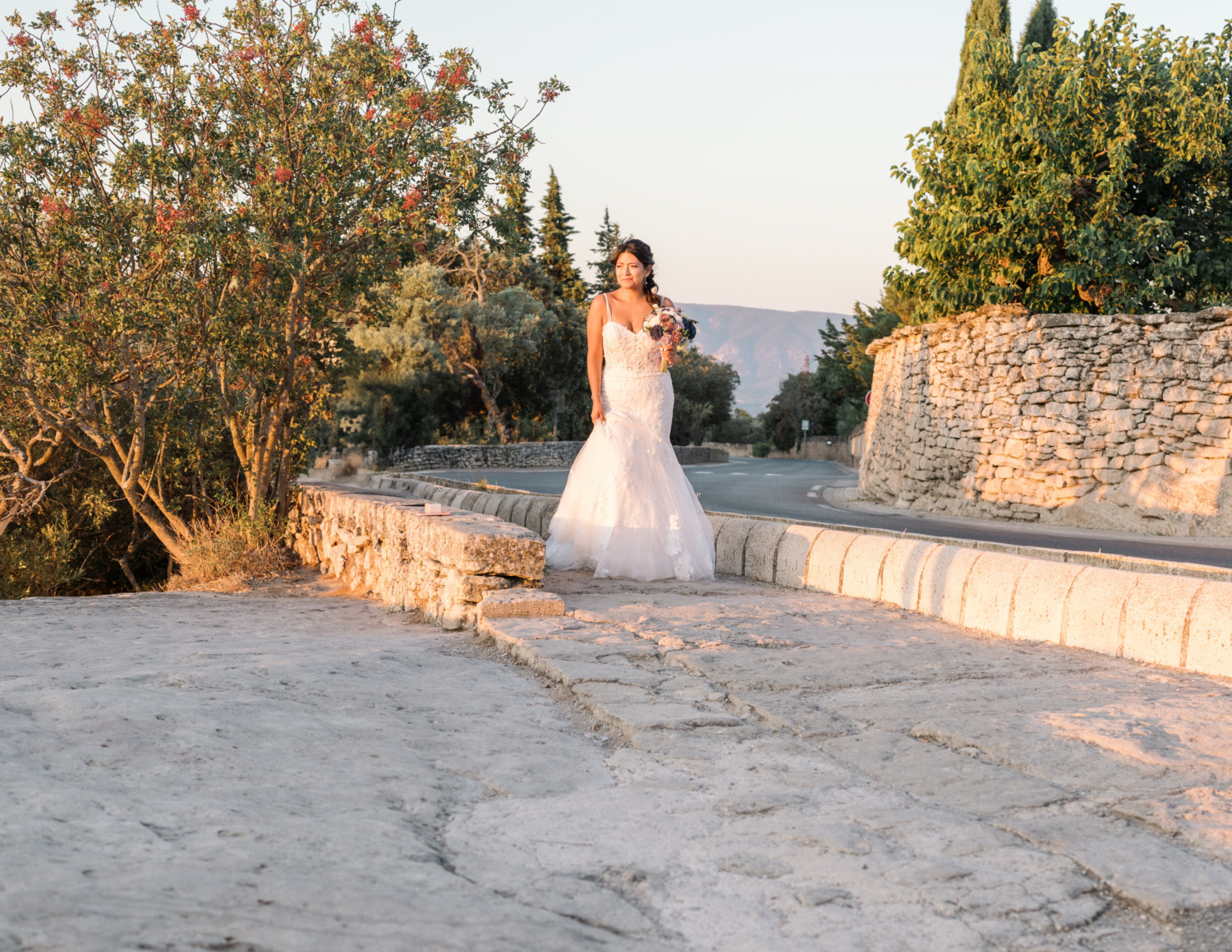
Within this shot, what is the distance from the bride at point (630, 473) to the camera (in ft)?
23.5

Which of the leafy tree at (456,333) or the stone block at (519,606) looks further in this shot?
the leafy tree at (456,333)

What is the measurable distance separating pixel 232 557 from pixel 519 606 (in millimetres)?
5948

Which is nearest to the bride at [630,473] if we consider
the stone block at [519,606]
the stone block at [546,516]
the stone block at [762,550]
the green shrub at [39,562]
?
the stone block at [762,550]

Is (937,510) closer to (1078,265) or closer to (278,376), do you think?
(1078,265)

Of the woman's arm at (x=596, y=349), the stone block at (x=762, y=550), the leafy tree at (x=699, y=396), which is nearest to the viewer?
the stone block at (x=762, y=550)

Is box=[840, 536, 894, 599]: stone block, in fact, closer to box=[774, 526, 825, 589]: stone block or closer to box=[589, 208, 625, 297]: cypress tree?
box=[774, 526, 825, 589]: stone block

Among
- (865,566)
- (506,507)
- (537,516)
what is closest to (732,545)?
(865,566)

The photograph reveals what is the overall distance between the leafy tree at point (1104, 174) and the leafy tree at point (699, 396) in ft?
100

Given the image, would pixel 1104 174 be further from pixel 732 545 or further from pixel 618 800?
pixel 618 800

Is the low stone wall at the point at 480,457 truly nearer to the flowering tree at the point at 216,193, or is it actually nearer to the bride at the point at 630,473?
the flowering tree at the point at 216,193

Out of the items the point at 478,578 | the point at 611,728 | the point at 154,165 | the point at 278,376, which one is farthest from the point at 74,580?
the point at 611,728

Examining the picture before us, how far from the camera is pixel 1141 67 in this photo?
14.8 meters

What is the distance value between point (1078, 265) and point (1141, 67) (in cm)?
302

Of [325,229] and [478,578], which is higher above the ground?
[325,229]
